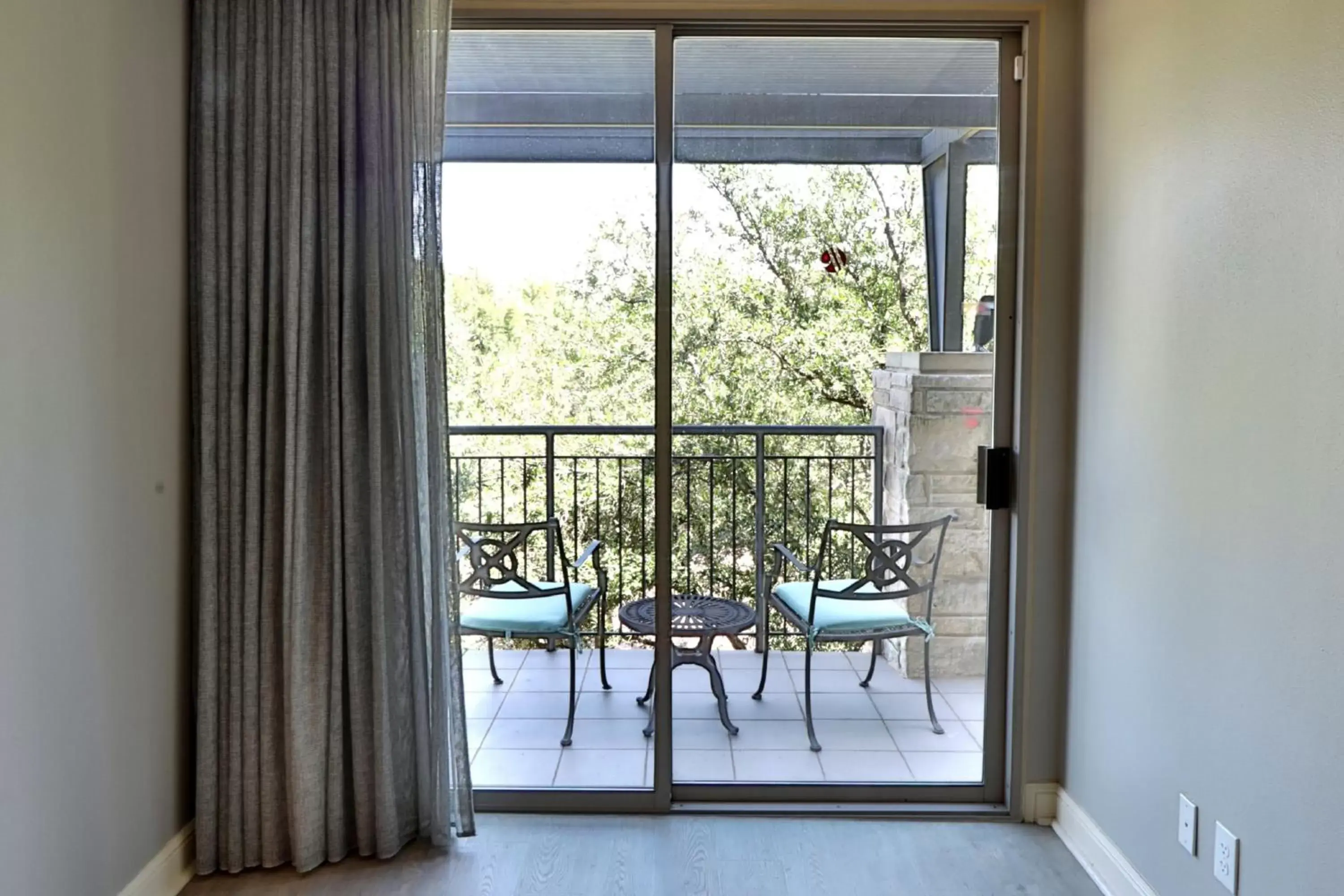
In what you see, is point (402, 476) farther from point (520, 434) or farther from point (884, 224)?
point (884, 224)

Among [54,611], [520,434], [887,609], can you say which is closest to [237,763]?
[54,611]

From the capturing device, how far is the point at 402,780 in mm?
2373

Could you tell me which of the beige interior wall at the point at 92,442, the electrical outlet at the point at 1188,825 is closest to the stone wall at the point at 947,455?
the electrical outlet at the point at 1188,825

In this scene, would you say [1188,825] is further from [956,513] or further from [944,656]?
[956,513]

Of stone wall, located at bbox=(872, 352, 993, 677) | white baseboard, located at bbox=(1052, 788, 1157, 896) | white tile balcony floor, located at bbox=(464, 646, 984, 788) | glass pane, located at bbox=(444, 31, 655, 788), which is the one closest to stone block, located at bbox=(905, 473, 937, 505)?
stone wall, located at bbox=(872, 352, 993, 677)

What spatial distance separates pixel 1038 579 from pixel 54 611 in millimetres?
2339

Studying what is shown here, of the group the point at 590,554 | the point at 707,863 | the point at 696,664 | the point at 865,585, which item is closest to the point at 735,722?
the point at 696,664

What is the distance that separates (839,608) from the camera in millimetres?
2625

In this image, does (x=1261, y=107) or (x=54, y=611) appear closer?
(x=1261, y=107)

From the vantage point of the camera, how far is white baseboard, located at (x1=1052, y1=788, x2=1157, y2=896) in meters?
2.09

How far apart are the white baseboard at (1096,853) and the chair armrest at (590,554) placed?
144cm

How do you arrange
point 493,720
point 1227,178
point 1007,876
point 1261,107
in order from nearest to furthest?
1. point 1261,107
2. point 1227,178
3. point 1007,876
4. point 493,720

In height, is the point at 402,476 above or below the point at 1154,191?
below

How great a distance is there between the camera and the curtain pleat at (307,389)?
7.30 feet
